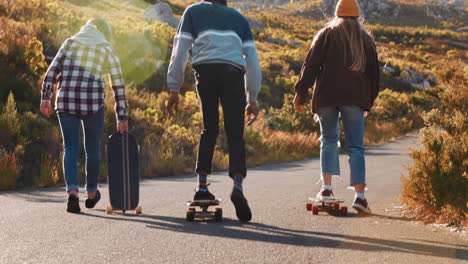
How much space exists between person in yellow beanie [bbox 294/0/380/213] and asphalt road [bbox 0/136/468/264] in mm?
535

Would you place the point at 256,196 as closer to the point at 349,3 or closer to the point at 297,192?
the point at 297,192

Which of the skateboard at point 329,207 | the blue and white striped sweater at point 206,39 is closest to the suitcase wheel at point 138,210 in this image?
the blue and white striped sweater at point 206,39

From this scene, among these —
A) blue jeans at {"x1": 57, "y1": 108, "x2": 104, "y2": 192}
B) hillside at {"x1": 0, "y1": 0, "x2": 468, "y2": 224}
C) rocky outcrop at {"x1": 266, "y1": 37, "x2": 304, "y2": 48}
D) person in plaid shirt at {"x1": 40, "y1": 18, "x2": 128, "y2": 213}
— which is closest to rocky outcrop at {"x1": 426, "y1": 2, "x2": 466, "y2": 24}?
rocky outcrop at {"x1": 266, "y1": 37, "x2": 304, "y2": 48}

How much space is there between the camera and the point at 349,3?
20.6ft

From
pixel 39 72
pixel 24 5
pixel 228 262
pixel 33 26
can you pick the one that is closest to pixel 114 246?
pixel 228 262

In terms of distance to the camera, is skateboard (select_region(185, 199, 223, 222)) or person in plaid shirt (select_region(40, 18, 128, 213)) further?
person in plaid shirt (select_region(40, 18, 128, 213))

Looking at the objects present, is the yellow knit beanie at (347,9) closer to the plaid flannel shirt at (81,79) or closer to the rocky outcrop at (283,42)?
the plaid flannel shirt at (81,79)

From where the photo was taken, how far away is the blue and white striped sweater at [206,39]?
18.8ft

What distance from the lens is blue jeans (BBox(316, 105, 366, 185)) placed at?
620 cm

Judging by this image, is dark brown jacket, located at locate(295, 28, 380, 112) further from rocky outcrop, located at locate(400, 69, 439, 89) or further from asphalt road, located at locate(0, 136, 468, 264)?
rocky outcrop, located at locate(400, 69, 439, 89)

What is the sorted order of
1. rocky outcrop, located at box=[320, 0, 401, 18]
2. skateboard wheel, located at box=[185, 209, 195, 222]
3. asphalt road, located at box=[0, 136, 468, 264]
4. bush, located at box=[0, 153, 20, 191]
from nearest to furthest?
asphalt road, located at box=[0, 136, 468, 264] < skateboard wheel, located at box=[185, 209, 195, 222] < bush, located at box=[0, 153, 20, 191] < rocky outcrop, located at box=[320, 0, 401, 18]

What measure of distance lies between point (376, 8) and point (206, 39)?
467ft

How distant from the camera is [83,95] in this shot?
21.0ft

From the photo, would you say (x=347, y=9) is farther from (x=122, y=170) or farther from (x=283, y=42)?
(x=283, y=42)
